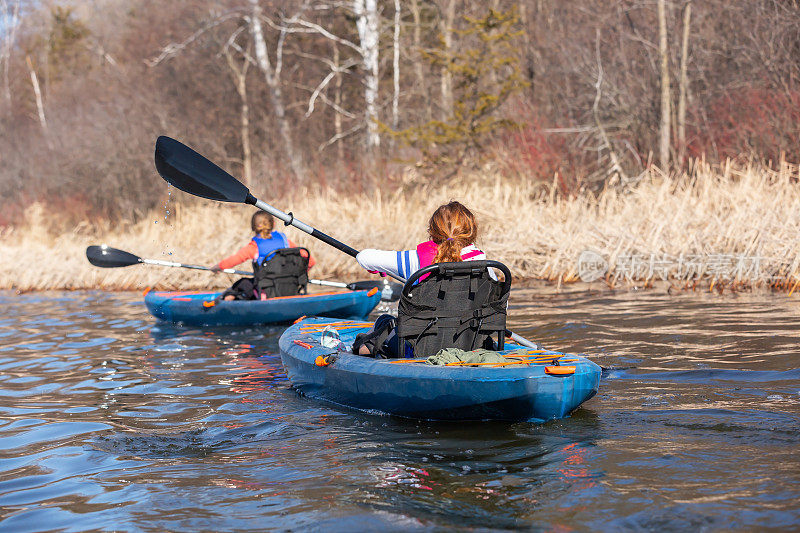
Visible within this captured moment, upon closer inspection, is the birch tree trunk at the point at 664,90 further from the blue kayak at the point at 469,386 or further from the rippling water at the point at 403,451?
the blue kayak at the point at 469,386

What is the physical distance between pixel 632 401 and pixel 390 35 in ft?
56.7

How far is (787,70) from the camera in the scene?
15.1m

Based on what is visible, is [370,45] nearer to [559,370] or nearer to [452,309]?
[452,309]

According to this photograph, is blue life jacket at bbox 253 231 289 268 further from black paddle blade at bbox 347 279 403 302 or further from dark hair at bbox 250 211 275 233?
black paddle blade at bbox 347 279 403 302

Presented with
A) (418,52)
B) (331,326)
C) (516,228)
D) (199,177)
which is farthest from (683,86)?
(199,177)

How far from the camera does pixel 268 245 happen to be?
30.5 ft

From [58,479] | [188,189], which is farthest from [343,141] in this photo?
[58,479]

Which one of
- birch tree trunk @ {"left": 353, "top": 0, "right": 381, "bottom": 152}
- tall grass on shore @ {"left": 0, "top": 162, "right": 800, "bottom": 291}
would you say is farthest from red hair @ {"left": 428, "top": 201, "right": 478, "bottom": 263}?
birch tree trunk @ {"left": 353, "top": 0, "right": 381, "bottom": 152}

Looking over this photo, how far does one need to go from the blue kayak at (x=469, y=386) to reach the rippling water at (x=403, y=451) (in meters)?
0.10

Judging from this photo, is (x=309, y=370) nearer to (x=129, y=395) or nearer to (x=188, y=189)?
(x=129, y=395)

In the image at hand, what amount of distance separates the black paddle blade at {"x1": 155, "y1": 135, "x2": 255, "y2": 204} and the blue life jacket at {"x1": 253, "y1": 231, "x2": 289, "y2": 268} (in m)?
2.23

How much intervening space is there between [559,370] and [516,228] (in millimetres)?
8298

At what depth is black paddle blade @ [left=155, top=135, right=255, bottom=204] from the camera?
6.98 m

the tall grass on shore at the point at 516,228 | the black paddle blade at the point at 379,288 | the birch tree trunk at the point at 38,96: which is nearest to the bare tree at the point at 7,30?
the birch tree trunk at the point at 38,96
